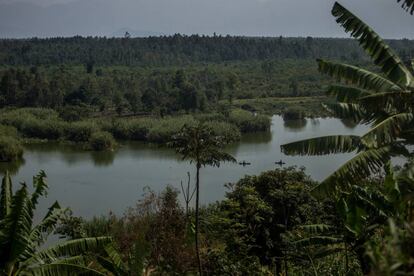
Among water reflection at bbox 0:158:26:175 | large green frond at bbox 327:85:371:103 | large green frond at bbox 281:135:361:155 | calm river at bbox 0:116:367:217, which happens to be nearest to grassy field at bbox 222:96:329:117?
calm river at bbox 0:116:367:217

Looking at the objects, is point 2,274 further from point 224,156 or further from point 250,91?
point 250,91

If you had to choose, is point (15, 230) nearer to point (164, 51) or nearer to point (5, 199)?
point (5, 199)

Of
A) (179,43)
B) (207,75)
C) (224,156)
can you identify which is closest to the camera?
(224,156)

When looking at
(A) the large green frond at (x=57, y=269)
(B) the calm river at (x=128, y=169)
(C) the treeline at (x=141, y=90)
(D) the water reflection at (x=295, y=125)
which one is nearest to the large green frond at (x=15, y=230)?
(A) the large green frond at (x=57, y=269)

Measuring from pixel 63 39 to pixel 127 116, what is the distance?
9550 centimetres

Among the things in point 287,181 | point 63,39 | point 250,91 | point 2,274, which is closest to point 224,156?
point 287,181

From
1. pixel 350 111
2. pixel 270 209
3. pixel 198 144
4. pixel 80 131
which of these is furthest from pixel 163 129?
pixel 350 111

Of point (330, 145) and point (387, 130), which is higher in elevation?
point (387, 130)

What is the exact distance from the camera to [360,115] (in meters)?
7.46

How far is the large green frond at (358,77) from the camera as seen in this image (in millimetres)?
6965

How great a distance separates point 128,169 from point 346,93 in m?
28.8

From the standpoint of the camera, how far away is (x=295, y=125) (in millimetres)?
55906

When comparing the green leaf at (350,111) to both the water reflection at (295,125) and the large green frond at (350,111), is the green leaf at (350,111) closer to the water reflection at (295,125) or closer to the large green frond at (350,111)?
the large green frond at (350,111)

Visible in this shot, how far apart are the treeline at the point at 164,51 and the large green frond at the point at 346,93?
9801cm
